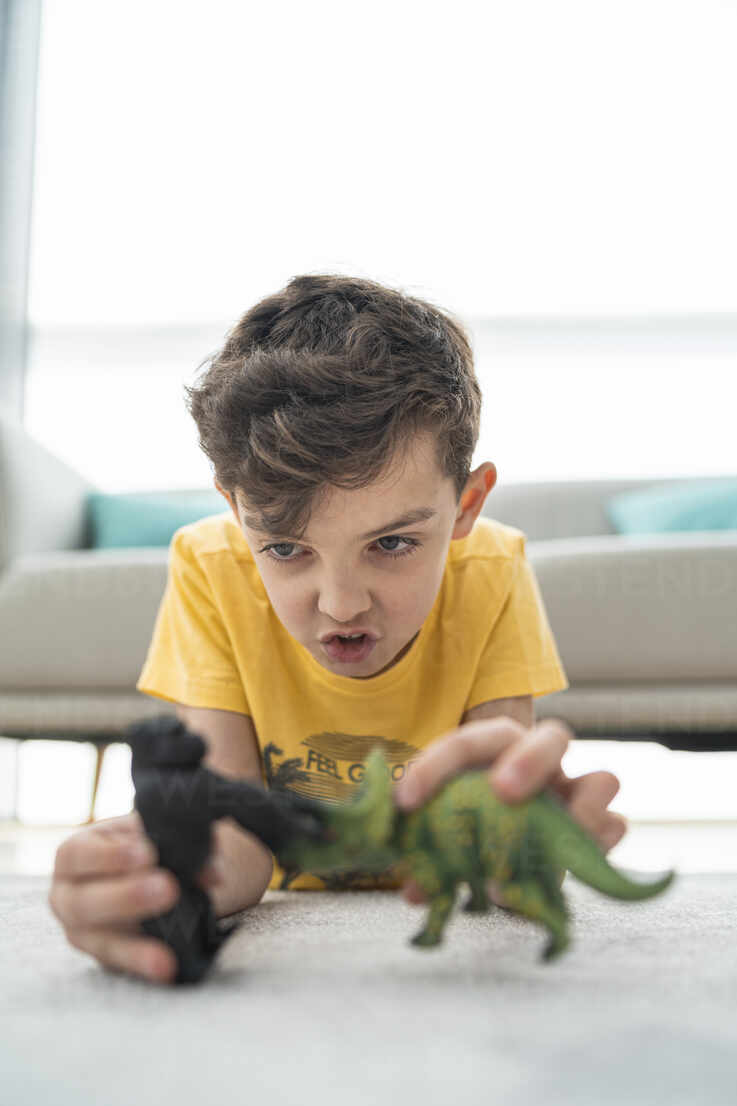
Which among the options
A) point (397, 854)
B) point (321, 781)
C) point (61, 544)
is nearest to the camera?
point (397, 854)

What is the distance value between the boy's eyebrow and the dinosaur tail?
0.30 m

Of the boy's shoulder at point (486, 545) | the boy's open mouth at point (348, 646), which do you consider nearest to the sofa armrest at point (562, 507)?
the boy's shoulder at point (486, 545)

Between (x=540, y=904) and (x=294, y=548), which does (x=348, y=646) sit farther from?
(x=540, y=904)

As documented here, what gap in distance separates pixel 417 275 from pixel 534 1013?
2.79 m

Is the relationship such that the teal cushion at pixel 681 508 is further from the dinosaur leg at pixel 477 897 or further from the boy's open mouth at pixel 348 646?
the dinosaur leg at pixel 477 897

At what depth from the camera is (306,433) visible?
735 millimetres

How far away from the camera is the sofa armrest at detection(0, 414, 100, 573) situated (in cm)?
180

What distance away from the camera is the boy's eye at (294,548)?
2.38ft

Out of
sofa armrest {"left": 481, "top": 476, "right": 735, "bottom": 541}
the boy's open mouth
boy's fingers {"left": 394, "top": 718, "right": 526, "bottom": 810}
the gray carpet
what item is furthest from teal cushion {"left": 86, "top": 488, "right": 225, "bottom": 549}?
boy's fingers {"left": 394, "top": 718, "right": 526, "bottom": 810}

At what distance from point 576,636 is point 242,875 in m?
0.94

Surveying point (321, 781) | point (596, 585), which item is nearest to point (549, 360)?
point (596, 585)

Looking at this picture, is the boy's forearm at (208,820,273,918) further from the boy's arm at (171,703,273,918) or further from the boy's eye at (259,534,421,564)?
the boy's eye at (259,534,421,564)

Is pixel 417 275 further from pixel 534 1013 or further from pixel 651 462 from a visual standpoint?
pixel 534 1013

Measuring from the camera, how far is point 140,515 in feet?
6.98
